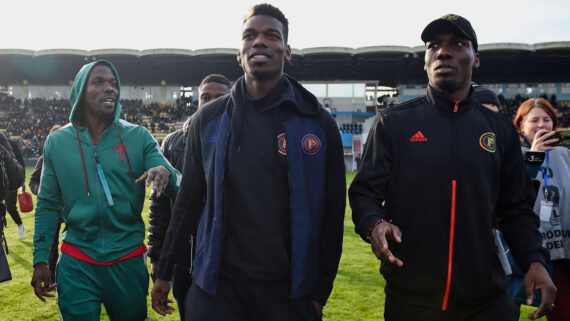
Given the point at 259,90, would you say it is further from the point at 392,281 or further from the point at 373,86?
the point at 373,86

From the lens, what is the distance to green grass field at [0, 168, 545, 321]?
4812 mm

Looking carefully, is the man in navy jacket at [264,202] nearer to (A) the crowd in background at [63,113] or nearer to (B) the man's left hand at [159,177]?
(B) the man's left hand at [159,177]

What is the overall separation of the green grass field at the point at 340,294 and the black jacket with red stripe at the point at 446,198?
8.84ft

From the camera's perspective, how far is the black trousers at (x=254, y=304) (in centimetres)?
213

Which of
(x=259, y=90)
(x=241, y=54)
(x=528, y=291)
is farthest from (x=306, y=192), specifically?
(x=528, y=291)

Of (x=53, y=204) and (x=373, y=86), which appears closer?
(x=53, y=204)

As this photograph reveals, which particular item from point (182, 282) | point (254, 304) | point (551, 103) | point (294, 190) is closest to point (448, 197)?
point (294, 190)

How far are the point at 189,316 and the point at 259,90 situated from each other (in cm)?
114

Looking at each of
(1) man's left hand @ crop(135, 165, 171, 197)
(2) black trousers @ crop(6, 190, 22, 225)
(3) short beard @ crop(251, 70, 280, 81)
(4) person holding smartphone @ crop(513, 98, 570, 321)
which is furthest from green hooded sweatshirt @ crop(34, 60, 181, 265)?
(2) black trousers @ crop(6, 190, 22, 225)

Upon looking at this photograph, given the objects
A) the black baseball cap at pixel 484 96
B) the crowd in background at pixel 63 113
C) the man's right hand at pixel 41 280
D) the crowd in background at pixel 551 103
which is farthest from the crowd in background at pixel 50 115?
the black baseball cap at pixel 484 96

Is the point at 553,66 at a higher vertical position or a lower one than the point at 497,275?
higher

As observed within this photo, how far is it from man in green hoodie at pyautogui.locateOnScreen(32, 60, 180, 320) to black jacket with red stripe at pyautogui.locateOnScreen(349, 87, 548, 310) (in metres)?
1.21

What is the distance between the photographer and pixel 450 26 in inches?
89.7

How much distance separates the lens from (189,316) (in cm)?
222
